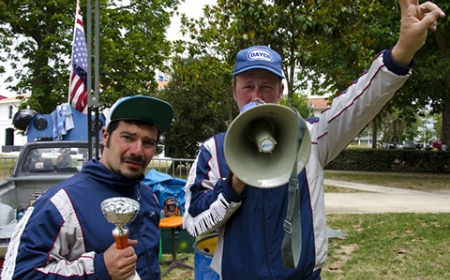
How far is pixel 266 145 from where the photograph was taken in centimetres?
164

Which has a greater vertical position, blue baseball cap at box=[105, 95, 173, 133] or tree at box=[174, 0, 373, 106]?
tree at box=[174, 0, 373, 106]

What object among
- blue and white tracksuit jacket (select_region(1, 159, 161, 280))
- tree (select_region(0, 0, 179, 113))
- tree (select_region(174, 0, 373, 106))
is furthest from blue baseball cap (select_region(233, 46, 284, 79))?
tree (select_region(0, 0, 179, 113))

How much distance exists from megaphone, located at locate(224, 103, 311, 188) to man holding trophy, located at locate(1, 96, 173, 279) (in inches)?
14.3

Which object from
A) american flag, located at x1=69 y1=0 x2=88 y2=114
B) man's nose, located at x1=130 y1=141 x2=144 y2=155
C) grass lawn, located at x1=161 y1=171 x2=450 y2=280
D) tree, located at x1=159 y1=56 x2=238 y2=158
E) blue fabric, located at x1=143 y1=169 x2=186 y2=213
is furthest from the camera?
tree, located at x1=159 y1=56 x2=238 y2=158

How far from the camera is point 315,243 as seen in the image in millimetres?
1821

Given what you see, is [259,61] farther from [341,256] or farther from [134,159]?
[341,256]

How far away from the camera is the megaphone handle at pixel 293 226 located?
161cm

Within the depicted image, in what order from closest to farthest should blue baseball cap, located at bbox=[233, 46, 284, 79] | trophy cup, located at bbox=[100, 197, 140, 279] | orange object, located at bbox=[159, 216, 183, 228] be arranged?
1. trophy cup, located at bbox=[100, 197, 140, 279]
2. blue baseball cap, located at bbox=[233, 46, 284, 79]
3. orange object, located at bbox=[159, 216, 183, 228]

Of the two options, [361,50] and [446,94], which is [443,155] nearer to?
[446,94]

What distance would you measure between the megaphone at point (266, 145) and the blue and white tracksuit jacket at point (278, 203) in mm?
140

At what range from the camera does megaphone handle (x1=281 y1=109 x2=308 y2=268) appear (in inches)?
63.6

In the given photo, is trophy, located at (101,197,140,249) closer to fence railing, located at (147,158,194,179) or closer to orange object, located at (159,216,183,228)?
orange object, located at (159,216,183,228)

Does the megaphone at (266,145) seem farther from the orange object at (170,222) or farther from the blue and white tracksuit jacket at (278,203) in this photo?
the orange object at (170,222)

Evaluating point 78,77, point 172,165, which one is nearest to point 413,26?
point 78,77
